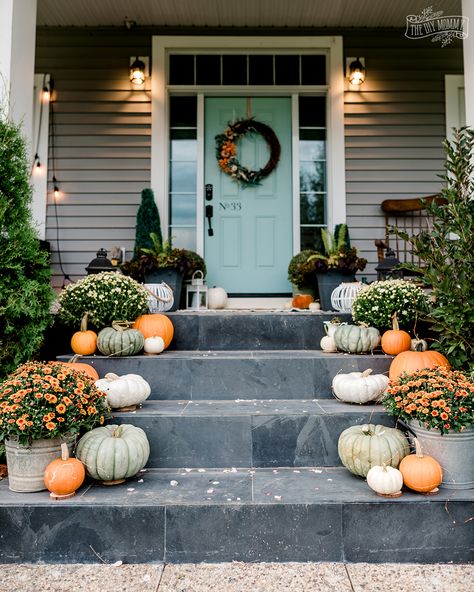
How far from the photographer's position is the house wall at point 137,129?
17.1 feet

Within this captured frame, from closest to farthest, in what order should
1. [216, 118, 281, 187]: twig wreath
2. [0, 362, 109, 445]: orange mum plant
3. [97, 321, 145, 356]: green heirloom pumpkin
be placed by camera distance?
1. [0, 362, 109, 445]: orange mum plant
2. [97, 321, 145, 356]: green heirloom pumpkin
3. [216, 118, 281, 187]: twig wreath

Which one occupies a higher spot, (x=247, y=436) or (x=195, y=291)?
(x=195, y=291)

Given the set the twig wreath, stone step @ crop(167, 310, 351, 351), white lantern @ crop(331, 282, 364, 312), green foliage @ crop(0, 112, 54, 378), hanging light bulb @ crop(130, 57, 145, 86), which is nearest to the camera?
green foliage @ crop(0, 112, 54, 378)

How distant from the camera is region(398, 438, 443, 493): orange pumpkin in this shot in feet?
6.44

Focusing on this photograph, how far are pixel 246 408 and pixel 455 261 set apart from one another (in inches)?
53.7

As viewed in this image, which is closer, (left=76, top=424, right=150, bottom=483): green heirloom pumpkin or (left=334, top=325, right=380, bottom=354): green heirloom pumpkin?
(left=76, top=424, right=150, bottom=483): green heirloom pumpkin

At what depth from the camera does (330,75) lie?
17.3 feet

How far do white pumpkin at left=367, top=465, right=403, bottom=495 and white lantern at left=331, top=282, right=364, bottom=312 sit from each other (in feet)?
6.86

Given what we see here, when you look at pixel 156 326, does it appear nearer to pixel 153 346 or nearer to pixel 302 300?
pixel 153 346

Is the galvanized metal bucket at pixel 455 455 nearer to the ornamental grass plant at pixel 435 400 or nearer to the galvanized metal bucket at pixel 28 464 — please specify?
the ornamental grass plant at pixel 435 400

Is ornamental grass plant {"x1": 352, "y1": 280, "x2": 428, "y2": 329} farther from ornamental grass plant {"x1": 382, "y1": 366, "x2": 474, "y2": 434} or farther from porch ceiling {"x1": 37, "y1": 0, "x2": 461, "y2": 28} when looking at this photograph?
porch ceiling {"x1": 37, "y1": 0, "x2": 461, "y2": 28}

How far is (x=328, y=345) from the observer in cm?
321

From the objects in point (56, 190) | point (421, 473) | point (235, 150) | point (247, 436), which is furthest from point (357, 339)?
point (56, 190)

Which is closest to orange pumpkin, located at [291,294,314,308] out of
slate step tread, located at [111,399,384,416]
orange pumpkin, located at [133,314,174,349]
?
orange pumpkin, located at [133,314,174,349]
